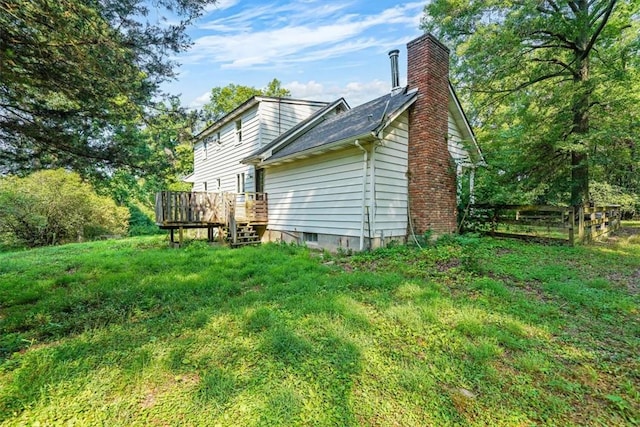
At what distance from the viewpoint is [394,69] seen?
954 centimetres

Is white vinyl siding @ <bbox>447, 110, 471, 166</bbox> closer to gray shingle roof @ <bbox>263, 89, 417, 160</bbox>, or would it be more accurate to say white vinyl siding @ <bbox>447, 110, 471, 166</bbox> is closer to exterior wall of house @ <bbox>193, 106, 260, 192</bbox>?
gray shingle roof @ <bbox>263, 89, 417, 160</bbox>

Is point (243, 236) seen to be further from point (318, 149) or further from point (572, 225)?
point (572, 225)

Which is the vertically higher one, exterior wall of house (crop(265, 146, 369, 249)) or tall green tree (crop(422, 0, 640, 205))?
tall green tree (crop(422, 0, 640, 205))

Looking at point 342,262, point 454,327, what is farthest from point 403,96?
point 454,327

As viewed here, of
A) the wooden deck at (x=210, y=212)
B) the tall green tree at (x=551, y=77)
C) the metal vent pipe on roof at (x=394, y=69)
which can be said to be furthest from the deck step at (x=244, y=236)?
Answer: the tall green tree at (x=551, y=77)

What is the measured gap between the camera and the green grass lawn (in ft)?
6.93

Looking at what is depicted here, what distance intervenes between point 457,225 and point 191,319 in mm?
8600

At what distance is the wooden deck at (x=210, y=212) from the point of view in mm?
9281

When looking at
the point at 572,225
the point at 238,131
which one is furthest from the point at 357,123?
the point at 238,131

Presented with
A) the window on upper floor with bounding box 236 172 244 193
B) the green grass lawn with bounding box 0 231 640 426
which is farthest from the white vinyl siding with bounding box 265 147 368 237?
the green grass lawn with bounding box 0 231 640 426

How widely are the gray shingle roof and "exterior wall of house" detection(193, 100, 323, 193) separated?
1.64m

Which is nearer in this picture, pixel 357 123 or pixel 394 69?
pixel 357 123

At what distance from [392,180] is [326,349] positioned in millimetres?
6069

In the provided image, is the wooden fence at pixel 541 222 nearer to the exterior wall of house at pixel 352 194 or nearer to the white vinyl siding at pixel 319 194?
the exterior wall of house at pixel 352 194
